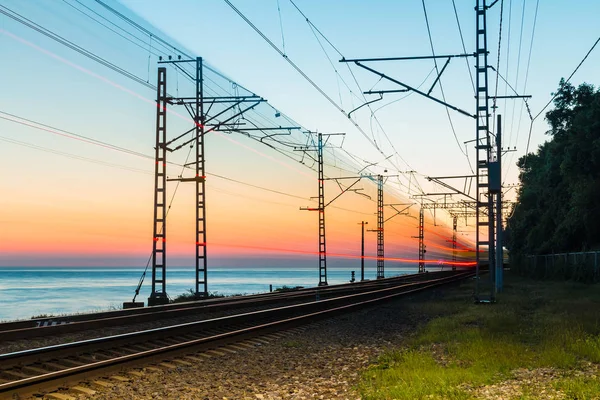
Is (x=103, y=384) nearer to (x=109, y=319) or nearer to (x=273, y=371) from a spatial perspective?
(x=273, y=371)

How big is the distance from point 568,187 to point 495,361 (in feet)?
184

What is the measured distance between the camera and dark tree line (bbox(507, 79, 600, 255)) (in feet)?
164

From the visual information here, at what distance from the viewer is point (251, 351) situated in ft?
48.5

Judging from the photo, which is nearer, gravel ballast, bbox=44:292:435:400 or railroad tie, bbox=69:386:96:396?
railroad tie, bbox=69:386:96:396

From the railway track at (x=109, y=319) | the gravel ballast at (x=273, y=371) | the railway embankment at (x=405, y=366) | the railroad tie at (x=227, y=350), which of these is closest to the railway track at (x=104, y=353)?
the railroad tie at (x=227, y=350)

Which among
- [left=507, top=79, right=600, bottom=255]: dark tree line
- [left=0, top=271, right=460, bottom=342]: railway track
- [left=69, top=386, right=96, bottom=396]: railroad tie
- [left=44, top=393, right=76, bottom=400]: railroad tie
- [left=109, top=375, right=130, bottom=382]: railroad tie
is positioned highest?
[left=507, top=79, right=600, bottom=255]: dark tree line

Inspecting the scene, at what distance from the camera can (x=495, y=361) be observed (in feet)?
41.0

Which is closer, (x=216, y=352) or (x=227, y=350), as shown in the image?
(x=216, y=352)

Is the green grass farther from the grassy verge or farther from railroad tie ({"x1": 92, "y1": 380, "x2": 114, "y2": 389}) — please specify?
railroad tie ({"x1": 92, "y1": 380, "x2": 114, "y2": 389})

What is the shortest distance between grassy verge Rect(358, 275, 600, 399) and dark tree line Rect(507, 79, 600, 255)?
1275 inches

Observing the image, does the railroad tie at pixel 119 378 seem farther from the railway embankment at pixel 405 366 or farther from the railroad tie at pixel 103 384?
the railroad tie at pixel 103 384

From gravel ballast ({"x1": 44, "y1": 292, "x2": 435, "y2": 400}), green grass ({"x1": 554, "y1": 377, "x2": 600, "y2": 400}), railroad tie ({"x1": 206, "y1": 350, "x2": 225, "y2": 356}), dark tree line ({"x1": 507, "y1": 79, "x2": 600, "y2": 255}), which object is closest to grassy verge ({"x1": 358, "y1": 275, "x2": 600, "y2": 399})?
green grass ({"x1": 554, "y1": 377, "x2": 600, "y2": 400})

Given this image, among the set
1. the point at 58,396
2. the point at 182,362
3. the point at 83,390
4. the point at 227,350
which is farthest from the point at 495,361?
the point at 58,396

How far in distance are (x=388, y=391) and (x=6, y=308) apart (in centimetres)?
6770
